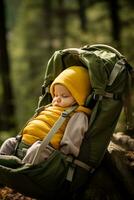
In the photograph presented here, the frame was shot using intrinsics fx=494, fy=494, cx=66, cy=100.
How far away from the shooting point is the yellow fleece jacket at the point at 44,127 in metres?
4.70

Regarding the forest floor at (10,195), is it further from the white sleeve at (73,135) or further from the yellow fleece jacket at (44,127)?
the white sleeve at (73,135)

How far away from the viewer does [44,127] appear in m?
4.78

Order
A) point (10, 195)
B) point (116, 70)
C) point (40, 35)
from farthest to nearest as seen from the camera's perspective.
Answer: point (40, 35)
point (10, 195)
point (116, 70)

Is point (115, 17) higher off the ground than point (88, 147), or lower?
lower

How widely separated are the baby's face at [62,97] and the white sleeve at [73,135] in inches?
9.2

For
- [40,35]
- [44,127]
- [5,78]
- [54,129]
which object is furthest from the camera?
[40,35]

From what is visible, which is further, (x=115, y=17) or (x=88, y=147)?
(x=115, y=17)

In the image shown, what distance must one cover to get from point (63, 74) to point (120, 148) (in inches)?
46.3

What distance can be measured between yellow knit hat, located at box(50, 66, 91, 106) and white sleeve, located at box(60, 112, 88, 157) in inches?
9.9

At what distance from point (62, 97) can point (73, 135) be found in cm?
49

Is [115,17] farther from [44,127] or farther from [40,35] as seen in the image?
[44,127]

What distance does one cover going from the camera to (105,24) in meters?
20.1

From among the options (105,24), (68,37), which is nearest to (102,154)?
(105,24)

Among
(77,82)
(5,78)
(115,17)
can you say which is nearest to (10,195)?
(77,82)
